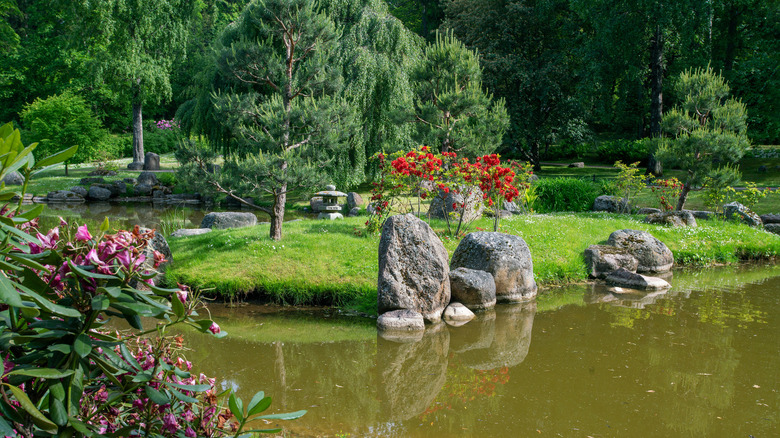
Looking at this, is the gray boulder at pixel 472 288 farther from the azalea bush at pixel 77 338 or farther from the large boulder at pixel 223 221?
the azalea bush at pixel 77 338

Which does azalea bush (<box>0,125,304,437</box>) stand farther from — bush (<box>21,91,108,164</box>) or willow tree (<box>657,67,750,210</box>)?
bush (<box>21,91,108,164</box>)

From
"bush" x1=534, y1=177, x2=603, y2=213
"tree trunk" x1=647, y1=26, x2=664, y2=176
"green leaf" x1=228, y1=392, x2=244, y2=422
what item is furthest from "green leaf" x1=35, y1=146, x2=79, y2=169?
"tree trunk" x1=647, y1=26, x2=664, y2=176

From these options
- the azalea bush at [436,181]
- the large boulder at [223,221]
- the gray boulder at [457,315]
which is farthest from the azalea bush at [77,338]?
the large boulder at [223,221]

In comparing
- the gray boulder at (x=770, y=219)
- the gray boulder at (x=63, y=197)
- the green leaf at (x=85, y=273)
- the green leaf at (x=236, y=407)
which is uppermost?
the green leaf at (x=85, y=273)

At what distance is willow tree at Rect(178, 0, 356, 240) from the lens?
907cm

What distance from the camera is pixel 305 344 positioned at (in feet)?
21.9

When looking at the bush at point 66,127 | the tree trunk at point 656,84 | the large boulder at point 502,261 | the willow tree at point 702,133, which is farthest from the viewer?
the bush at point 66,127

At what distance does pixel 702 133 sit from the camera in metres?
13.0

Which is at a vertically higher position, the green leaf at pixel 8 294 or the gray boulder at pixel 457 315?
the green leaf at pixel 8 294

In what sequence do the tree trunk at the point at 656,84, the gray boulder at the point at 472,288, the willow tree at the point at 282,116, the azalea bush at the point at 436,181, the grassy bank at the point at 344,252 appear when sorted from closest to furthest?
the gray boulder at the point at 472,288, the grassy bank at the point at 344,252, the willow tree at the point at 282,116, the azalea bush at the point at 436,181, the tree trunk at the point at 656,84

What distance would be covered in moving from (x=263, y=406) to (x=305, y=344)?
17.5ft

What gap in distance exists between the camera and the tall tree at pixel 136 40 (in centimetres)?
2239

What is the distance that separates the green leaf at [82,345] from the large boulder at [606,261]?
9.81 m

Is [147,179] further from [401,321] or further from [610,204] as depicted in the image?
[401,321]
